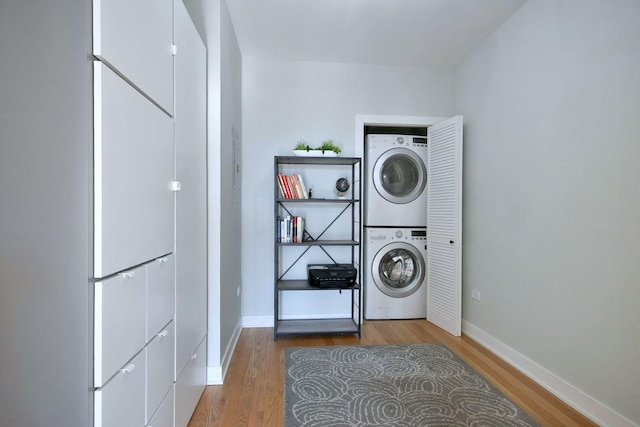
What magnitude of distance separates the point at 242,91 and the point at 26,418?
2.89 m

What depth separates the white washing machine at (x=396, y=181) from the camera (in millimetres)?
3297

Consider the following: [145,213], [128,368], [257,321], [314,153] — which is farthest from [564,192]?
[257,321]

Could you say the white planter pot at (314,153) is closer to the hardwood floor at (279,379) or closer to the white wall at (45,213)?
the hardwood floor at (279,379)

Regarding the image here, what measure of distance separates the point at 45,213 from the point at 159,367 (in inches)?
33.0

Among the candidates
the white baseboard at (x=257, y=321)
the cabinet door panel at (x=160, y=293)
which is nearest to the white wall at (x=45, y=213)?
the cabinet door panel at (x=160, y=293)

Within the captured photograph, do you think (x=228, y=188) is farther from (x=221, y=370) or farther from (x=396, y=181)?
(x=396, y=181)

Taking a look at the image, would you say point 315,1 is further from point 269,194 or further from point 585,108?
point 585,108

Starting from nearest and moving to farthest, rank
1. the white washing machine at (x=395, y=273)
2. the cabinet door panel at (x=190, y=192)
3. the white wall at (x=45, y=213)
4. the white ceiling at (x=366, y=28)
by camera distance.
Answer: the white wall at (x=45, y=213) → the cabinet door panel at (x=190, y=192) → the white ceiling at (x=366, y=28) → the white washing machine at (x=395, y=273)

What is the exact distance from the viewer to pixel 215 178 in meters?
2.02

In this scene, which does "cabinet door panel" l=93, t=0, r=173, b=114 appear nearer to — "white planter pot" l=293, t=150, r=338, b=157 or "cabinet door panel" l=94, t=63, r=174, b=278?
"cabinet door panel" l=94, t=63, r=174, b=278

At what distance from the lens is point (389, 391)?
195 cm

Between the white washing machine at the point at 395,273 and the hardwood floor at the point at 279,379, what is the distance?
8.1 inches

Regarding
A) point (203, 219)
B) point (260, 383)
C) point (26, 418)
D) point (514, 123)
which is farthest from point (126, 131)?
point (514, 123)

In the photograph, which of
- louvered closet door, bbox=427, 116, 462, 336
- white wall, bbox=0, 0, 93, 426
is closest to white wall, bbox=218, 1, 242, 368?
white wall, bbox=0, 0, 93, 426
